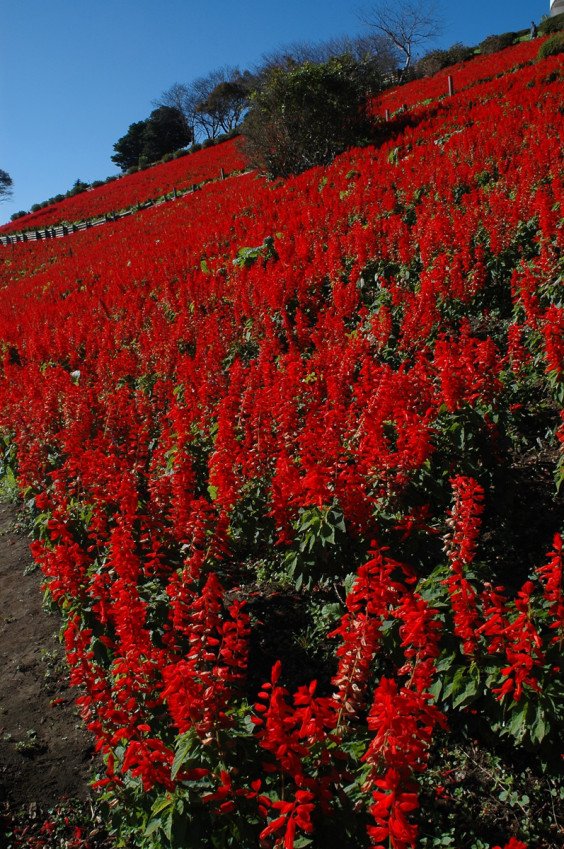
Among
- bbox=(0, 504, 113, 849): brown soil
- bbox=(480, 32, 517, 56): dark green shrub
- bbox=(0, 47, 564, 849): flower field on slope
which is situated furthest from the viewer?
bbox=(480, 32, 517, 56): dark green shrub

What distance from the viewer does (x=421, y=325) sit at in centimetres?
646

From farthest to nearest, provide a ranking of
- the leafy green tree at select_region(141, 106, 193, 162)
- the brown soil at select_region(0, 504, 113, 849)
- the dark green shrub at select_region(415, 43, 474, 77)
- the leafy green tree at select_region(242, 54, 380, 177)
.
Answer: the leafy green tree at select_region(141, 106, 193, 162) < the dark green shrub at select_region(415, 43, 474, 77) < the leafy green tree at select_region(242, 54, 380, 177) < the brown soil at select_region(0, 504, 113, 849)

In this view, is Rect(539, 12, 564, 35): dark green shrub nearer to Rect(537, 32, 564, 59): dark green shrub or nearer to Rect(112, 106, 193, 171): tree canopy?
Rect(537, 32, 564, 59): dark green shrub

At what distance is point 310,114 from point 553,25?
17977mm

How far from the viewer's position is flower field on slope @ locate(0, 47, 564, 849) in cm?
226

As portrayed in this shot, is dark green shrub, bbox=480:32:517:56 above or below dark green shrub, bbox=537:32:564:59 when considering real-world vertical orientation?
above

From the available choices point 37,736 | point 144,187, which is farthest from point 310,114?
point 37,736

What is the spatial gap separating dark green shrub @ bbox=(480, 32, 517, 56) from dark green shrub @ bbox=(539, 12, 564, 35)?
451 centimetres

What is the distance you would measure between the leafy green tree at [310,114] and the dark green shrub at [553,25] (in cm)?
1364

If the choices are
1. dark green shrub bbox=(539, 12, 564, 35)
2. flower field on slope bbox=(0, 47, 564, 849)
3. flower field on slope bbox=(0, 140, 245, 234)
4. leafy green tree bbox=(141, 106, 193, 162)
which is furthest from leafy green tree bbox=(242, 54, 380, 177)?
leafy green tree bbox=(141, 106, 193, 162)

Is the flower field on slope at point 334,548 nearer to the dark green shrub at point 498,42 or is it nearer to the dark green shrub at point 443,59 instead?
the dark green shrub at point 498,42

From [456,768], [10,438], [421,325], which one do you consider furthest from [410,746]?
[10,438]

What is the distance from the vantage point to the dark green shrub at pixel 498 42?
35.2m

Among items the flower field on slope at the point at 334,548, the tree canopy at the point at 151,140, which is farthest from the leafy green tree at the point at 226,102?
the flower field on slope at the point at 334,548
